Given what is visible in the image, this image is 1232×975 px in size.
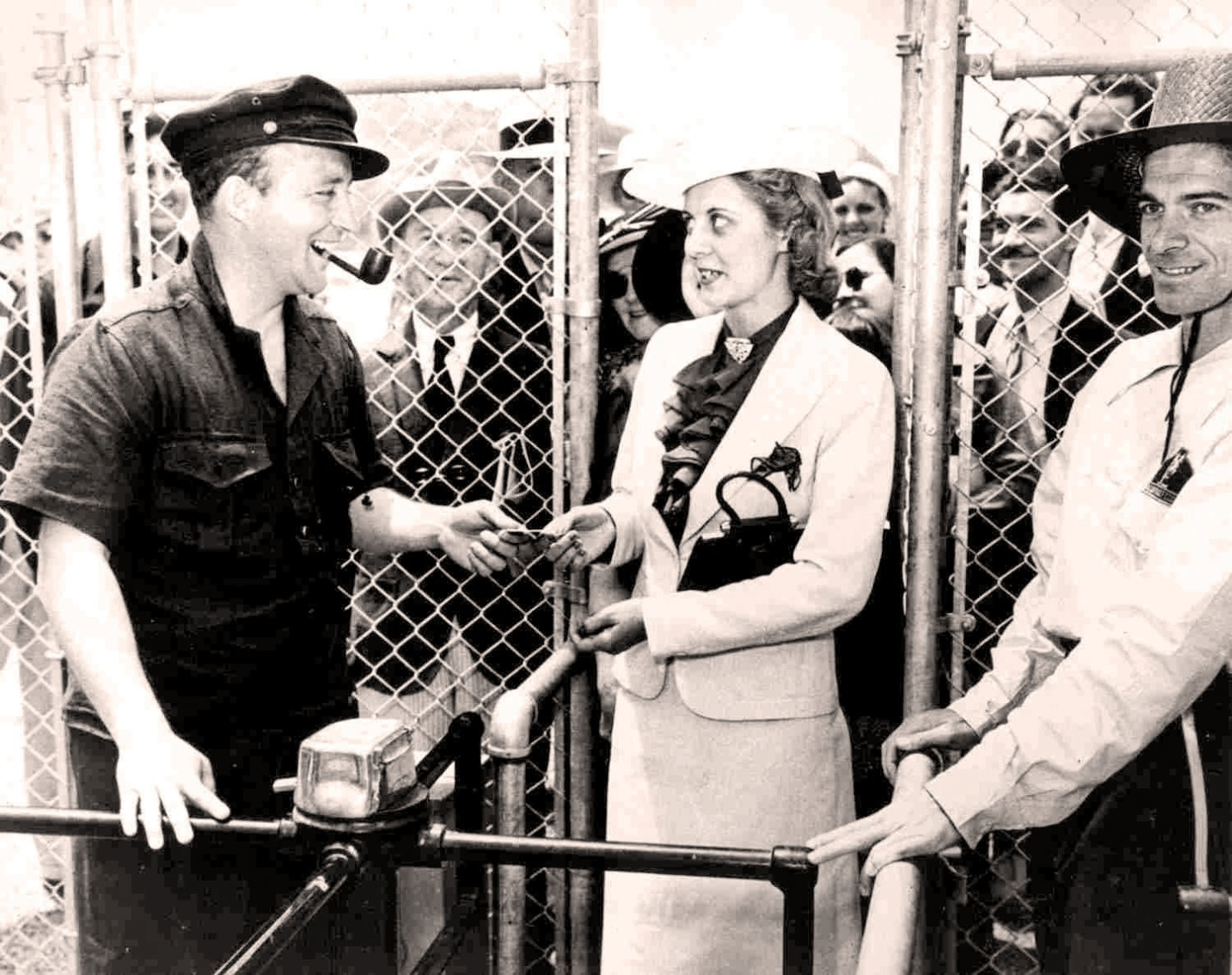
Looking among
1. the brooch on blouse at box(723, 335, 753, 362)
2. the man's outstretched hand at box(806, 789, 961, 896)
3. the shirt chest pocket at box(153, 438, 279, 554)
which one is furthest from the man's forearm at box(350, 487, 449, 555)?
the man's outstretched hand at box(806, 789, 961, 896)

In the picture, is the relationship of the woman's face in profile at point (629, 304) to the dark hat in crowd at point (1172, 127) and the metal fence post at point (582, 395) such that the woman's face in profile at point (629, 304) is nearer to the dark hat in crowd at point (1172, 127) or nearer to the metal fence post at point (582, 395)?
the metal fence post at point (582, 395)

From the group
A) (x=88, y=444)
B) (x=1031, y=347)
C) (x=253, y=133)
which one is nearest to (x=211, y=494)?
(x=88, y=444)

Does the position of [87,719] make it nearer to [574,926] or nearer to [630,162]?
[574,926]

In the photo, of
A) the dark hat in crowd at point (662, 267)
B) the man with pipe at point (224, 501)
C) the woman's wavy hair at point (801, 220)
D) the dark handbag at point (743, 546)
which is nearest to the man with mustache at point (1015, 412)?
the woman's wavy hair at point (801, 220)

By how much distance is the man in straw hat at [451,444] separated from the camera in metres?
3.12

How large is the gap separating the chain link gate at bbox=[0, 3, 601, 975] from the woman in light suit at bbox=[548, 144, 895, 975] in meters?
0.28

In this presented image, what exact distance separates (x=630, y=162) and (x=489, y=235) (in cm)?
79

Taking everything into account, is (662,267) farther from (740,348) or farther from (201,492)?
(201,492)

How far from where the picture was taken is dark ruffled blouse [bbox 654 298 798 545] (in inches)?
98.6

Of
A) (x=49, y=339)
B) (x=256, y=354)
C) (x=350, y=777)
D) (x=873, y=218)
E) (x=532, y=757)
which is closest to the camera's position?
(x=350, y=777)

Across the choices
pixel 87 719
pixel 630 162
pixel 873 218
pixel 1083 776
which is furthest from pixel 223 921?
pixel 873 218

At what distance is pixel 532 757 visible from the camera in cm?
326

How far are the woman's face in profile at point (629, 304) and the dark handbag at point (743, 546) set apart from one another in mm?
953

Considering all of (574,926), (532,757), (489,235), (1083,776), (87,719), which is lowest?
(574,926)
